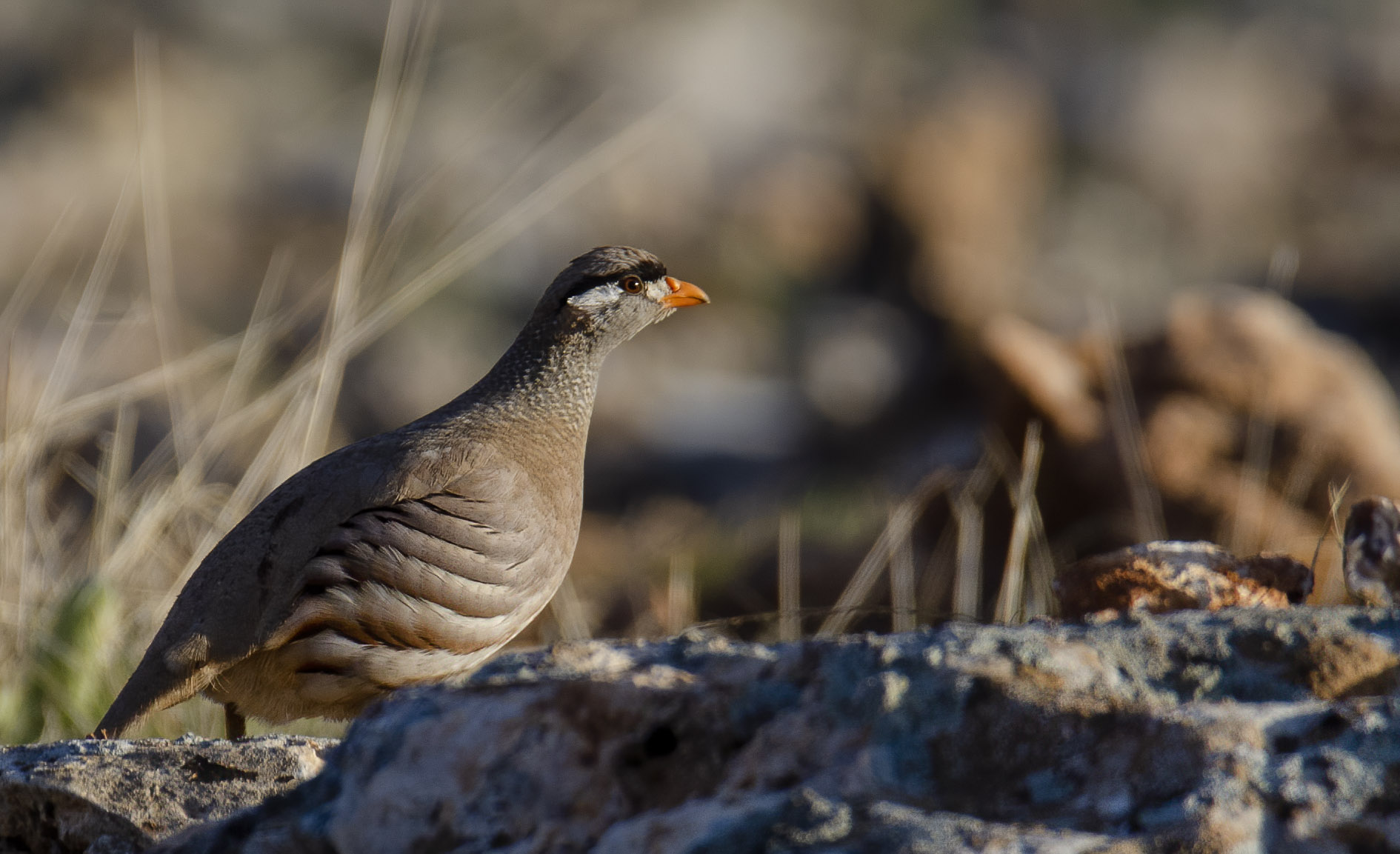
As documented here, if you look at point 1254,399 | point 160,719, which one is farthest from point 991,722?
point 1254,399

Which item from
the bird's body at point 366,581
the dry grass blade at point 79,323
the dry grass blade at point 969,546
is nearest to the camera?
the bird's body at point 366,581

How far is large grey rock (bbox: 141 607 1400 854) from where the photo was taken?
1896 mm

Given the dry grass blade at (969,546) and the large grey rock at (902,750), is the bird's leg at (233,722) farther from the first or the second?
the dry grass blade at (969,546)

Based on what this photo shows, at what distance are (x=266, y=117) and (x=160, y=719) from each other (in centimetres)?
2123

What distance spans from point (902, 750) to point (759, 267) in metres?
23.7

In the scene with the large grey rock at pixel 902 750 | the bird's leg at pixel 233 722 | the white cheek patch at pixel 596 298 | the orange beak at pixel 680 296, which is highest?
the orange beak at pixel 680 296

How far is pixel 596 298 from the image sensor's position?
572cm

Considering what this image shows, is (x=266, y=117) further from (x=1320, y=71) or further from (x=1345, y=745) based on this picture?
(x=1345, y=745)

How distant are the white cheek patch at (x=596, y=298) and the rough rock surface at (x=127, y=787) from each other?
2771 mm

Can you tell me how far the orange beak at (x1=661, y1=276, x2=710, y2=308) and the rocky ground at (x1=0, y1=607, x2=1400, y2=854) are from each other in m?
3.73

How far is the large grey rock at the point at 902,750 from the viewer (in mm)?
1896

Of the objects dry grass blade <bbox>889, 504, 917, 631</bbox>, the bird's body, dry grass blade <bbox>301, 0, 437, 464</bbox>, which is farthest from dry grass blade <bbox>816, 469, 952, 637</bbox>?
dry grass blade <bbox>301, 0, 437, 464</bbox>

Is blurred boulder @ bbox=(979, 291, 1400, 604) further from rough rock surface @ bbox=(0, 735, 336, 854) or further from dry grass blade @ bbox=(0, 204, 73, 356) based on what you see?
rough rock surface @ bbox=(0, 735, 336, 854)

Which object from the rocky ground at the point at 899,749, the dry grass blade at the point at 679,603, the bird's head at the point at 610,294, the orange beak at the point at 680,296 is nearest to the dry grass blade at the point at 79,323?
the bird's head at the point at 610,294
